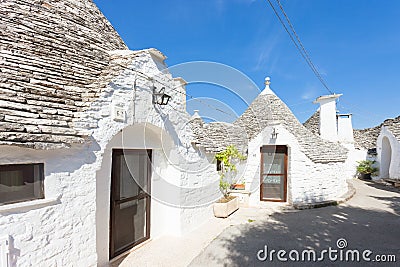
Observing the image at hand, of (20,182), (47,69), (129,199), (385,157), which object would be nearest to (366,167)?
(385,157)

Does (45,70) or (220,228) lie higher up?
(45,70)

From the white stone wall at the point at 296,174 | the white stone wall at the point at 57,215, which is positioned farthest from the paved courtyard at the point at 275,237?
the white stone wall at the point at 57,215

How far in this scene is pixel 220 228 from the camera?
7.69 metres

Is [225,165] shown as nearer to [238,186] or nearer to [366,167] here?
[238,186]

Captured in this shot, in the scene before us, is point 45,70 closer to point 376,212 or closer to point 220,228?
point 220,228

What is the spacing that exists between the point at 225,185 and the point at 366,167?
1623cm

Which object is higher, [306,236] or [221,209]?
[221,209]

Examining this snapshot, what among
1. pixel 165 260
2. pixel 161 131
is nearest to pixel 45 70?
pixel 161 131

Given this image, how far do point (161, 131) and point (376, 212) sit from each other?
31.1 ft

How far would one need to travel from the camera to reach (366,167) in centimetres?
1933

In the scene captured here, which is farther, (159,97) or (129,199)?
(159,97)

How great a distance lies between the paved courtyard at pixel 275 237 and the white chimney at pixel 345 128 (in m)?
12.1

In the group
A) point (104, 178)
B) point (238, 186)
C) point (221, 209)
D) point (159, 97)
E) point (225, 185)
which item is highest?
point (159, 97)

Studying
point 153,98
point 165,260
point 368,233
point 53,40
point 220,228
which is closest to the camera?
point 53,40
